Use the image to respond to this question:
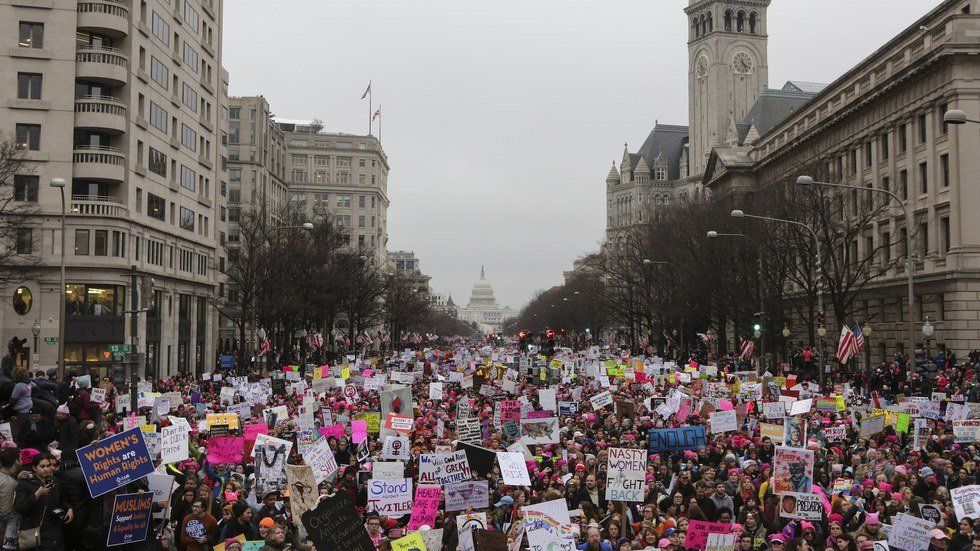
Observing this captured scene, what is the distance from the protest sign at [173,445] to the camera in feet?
50.6

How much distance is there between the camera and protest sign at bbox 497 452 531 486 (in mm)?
15305

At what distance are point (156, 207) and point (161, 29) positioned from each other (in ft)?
31.3

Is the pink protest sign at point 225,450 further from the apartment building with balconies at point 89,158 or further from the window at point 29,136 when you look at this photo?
the window at point 29,136

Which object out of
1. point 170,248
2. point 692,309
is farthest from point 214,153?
point 692,309

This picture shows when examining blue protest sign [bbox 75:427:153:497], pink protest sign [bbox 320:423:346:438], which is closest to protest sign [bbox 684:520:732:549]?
blue protest sign [bbox 75:427:153:497]

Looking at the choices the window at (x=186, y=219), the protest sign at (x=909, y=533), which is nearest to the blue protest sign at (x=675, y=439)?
the protest sign at (x=909, y=533)

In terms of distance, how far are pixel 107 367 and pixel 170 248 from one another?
10463 millimetres

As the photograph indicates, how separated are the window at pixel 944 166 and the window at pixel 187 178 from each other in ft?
135

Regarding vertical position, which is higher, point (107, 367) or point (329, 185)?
point (329, 185)

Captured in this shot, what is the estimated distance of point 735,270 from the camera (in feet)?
183

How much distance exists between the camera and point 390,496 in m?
14.1

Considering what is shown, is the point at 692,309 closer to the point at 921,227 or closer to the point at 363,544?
the point at 921,227

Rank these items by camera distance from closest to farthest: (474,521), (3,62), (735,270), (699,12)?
(474,521), (3,62), (735,270), (699,12)

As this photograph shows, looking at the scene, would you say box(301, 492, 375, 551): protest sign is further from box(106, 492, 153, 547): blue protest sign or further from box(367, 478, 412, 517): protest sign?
box(367, 478, 412, 517): protest sign
